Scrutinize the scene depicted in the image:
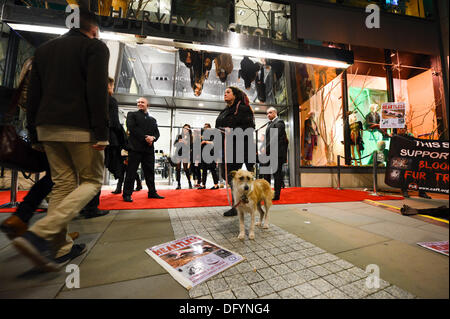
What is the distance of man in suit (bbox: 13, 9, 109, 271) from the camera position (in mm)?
1219

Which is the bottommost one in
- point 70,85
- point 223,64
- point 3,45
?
point 70,85

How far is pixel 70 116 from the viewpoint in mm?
1220

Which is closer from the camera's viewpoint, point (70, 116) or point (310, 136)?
point (70, 116)

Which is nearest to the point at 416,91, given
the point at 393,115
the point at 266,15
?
the point at 393,115

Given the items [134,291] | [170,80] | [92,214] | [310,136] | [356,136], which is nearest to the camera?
[134,291]

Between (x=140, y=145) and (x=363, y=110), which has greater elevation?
(x=363, y=110)

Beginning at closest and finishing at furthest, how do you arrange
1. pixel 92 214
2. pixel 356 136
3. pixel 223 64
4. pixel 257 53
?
pixel 92 214
pixel 257 53
pixel 223 64
pixel 356 136

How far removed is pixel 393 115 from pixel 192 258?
5771mm

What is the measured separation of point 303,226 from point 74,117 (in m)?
2.54

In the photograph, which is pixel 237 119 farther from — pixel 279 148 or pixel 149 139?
pixel 149 139

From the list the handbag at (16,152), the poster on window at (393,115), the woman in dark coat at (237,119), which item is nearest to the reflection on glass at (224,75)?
the poster on window at (393,115)

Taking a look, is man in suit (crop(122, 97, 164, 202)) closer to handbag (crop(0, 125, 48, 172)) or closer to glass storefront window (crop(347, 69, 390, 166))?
handbag (crop(0, 125, 48, 172))

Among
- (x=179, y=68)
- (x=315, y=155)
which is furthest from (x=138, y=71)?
(x=315, y=155)
